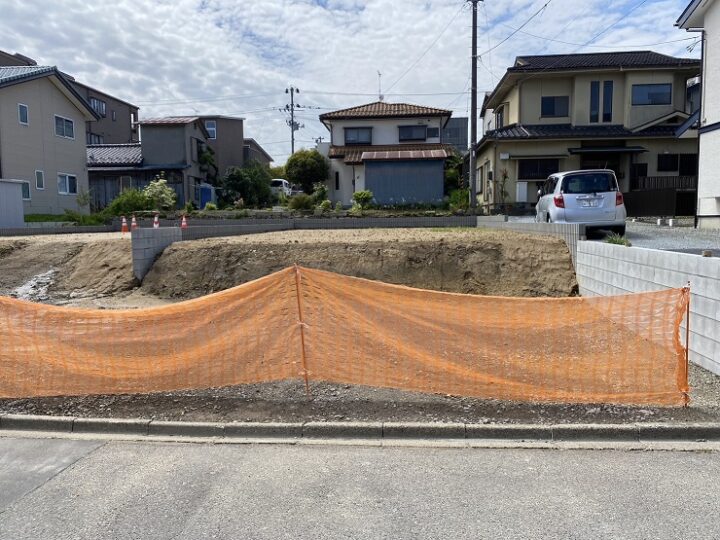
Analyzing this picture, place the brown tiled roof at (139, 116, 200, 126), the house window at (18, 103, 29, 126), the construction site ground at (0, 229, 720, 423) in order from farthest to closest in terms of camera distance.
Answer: the brown tiled roof at (139, 116, 200, 126)
the house window at (18, 103, 29, 126)
the construction site ground at (0, 229, 720, 423)

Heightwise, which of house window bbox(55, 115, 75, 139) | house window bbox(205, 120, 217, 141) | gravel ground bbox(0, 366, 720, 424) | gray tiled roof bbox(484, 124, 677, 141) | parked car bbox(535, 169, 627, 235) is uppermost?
house window bbox(205, 120, 217, 141)

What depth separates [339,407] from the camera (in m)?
4.84

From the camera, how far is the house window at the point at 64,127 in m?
27.4

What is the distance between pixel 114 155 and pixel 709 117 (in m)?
31.5

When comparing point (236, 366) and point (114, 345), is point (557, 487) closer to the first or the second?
point (236, 366)

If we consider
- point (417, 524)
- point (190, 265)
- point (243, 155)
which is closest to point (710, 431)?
point (417, 524)

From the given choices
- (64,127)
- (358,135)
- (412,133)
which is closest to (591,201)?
(412,133)

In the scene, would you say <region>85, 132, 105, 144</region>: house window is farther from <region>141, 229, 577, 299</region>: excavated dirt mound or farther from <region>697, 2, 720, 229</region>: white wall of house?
<region>697, 2, 720, 229</region>: white wall of house

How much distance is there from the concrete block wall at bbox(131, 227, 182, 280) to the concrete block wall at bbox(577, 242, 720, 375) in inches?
349

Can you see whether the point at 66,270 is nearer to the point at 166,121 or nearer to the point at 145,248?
the point at 145,248

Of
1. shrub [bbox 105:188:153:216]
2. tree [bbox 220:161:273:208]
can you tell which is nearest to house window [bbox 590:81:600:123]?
tree [bbox 220:161:273:208]

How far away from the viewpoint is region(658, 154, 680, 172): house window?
2525cm

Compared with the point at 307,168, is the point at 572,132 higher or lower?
higher

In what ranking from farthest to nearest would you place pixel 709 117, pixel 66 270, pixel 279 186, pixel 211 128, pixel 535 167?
pixel 279 186 → pixel 211 128 → pixel 535 167 → pixel 709 117 → pixel 66 270
